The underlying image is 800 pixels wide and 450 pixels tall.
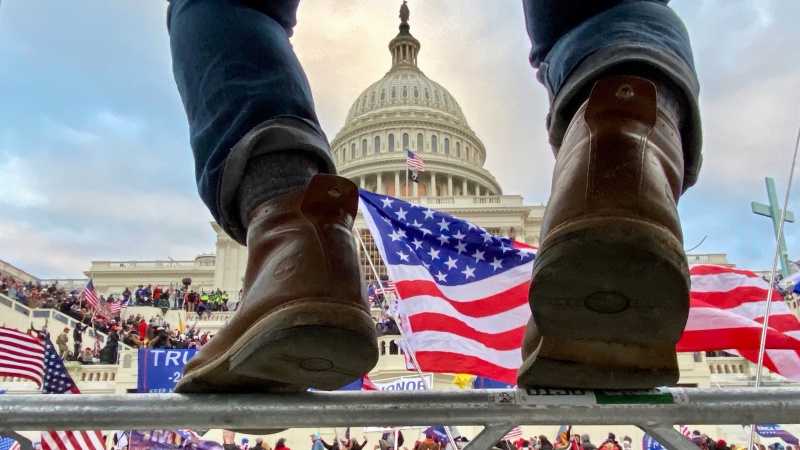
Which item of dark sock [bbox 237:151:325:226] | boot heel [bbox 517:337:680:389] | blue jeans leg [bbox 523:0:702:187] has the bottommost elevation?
boot heel [bbox 517:337:680:389]

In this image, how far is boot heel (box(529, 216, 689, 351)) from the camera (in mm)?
A: 872

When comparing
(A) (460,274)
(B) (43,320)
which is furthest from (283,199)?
(B) (43,320)

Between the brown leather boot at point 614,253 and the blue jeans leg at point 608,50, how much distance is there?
8 centimetres

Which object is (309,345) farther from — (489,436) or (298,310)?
(489,436)

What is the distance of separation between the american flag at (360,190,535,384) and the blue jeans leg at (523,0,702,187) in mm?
3933

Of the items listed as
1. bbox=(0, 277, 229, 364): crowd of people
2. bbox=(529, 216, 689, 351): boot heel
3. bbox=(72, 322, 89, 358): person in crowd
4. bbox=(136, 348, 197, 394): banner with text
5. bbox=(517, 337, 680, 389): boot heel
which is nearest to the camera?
bbox=(529, 216, 689, 351): boot heel

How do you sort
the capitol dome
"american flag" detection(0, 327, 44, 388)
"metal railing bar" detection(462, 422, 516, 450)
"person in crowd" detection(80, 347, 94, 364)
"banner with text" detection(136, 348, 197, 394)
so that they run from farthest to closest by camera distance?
the capitol dome
"person in crowd" detection(80, 347, 94, 364)
"banner with text" detection(136, 348, 197, 394)
"american flag" detection(0, 327, 44, 388)
"metal railing bar" detection(462, 422, 516, 450)

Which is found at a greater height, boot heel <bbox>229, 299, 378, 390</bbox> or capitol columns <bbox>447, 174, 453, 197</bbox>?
capitol columns <bbox>447, 174, 453, 197</bbox>

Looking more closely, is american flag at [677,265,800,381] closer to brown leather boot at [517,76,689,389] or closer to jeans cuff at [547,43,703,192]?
jeans cuff at [547,43,703,192]

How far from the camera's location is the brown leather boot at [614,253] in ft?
2.89

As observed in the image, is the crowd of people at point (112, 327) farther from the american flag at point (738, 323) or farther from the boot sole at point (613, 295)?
the boot sole at point (613, 295)

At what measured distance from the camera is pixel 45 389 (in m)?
6.30

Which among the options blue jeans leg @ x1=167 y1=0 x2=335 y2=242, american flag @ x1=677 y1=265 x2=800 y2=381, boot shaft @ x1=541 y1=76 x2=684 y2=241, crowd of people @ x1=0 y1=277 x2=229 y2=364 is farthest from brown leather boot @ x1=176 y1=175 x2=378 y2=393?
crowd of people @ x1=0 y1=277 x2=229 y2=364

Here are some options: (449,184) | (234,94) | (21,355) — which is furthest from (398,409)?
(449,184)
